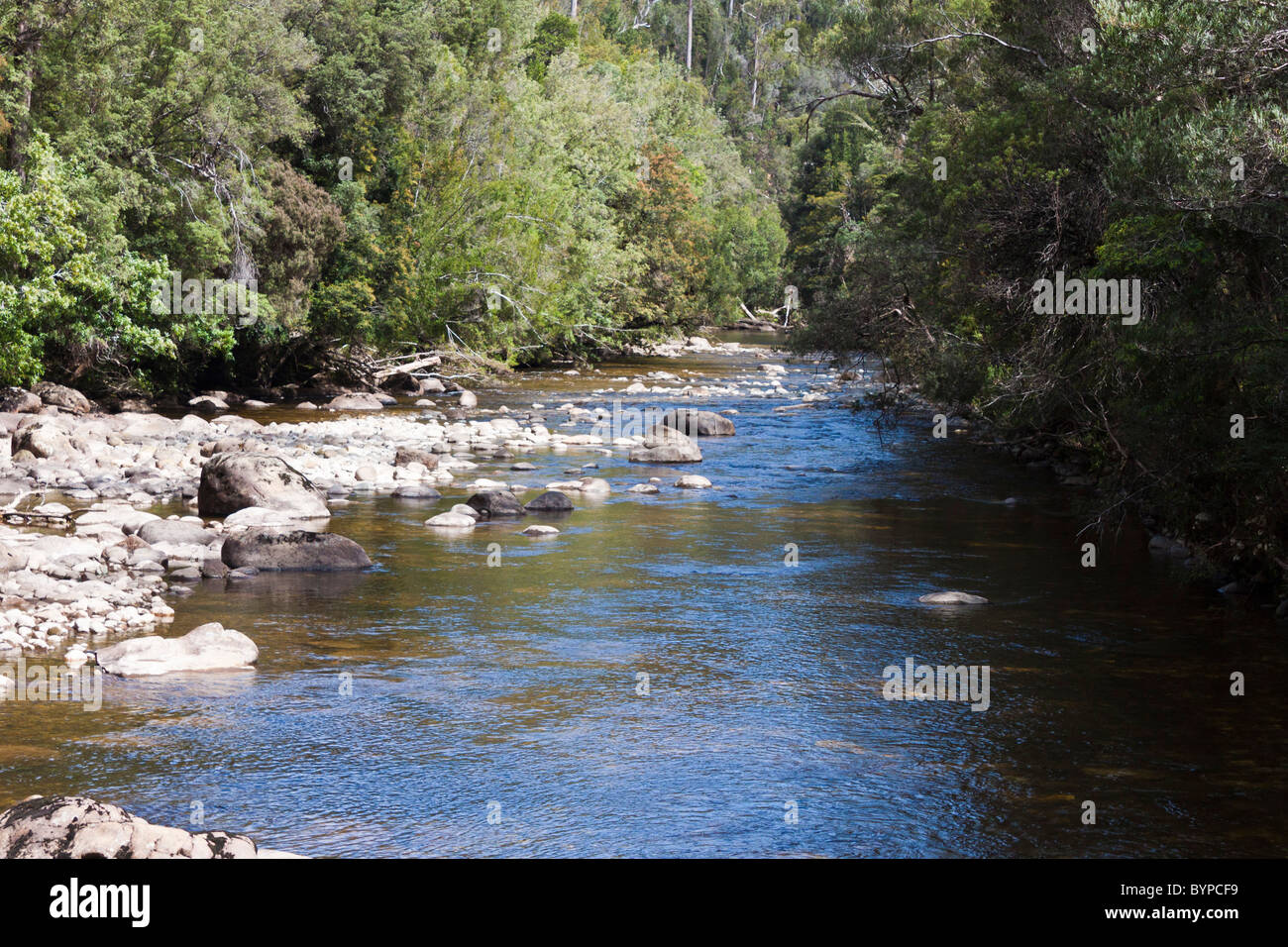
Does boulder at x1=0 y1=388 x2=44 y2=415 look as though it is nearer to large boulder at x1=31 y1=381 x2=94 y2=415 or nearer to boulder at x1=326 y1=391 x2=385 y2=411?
large boulder at x1=31 y1=381 x2=94 y2=415

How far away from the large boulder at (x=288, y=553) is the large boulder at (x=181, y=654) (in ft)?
10.6

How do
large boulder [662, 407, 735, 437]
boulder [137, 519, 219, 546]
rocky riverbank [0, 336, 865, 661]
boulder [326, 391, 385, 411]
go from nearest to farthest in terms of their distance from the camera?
rocky riverbank [0, 336, 865, 661] → boulder [137, 519, 219, 546] → large boulder [662, 407, 735, 437] → boulder [326, 391, 385, 411]

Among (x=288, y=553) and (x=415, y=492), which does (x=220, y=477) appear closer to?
(x=415, y=492)

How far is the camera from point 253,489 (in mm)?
16609

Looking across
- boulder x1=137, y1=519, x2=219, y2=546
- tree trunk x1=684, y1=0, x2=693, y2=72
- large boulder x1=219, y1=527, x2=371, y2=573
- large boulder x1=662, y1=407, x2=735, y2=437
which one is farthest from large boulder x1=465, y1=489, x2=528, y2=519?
tree trunk x1=684, y1=0, x2=693, y2=72

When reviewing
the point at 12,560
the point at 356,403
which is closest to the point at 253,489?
the point at 12,560

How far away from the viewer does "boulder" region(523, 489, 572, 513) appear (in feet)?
57.2

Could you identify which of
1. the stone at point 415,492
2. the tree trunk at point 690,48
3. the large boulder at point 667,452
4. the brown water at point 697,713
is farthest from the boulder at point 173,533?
the tree trunk at point 690,48

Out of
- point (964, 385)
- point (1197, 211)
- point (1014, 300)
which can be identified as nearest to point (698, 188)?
point (964, 385)

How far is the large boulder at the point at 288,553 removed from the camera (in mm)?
13609

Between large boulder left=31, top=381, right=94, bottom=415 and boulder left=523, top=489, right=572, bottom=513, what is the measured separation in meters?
12.6

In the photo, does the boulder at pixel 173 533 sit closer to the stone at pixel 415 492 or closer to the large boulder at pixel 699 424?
the stone at pixel 415 492

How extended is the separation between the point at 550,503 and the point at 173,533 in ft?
17.6
